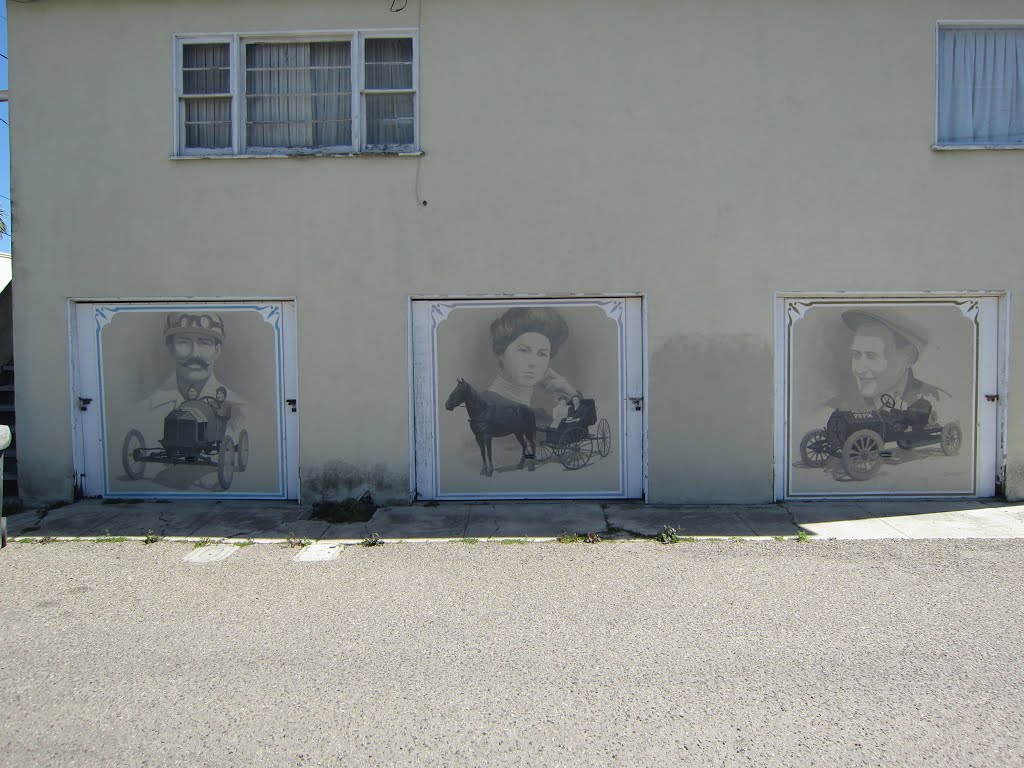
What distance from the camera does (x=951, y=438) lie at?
7.58m

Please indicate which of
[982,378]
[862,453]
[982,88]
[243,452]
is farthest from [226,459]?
[982,88]

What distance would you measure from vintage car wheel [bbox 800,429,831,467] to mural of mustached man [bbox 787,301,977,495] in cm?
1

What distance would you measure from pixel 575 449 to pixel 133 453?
483cm

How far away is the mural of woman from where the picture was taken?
755 centimetres

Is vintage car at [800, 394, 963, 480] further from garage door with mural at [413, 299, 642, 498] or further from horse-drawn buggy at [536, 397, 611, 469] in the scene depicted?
horse-drawn buggy at [536, 397, 611, 469]

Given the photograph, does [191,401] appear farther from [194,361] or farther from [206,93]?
[206,93]

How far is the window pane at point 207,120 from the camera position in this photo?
7711 mm

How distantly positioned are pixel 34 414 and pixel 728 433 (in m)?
7.44

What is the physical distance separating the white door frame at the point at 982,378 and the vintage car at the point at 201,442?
227 inches

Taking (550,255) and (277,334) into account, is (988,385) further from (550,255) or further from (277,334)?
(277,334)

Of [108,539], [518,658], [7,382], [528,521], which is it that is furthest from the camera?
[7,382]

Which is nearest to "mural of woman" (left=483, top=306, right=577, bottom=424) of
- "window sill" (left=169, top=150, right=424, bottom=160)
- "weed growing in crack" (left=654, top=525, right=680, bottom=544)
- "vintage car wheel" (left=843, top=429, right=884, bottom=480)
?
"weed growing in crack" (left=654, top=525, right=680, bottom=544)

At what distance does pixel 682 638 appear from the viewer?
420 cm

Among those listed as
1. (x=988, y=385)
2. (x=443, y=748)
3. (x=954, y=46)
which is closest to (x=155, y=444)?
(x=443, y=748)
